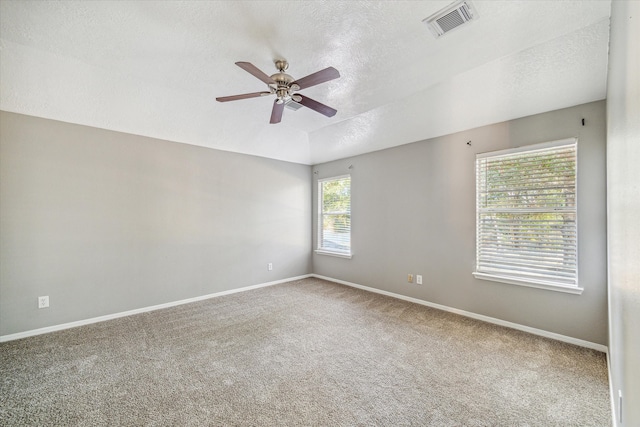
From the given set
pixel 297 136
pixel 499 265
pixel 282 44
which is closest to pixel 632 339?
pixel 499 265

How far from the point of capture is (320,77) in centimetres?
213

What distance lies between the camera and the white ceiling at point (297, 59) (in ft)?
6.50

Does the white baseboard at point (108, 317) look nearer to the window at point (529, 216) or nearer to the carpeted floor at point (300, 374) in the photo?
the carpeted floor at point (300, 374)

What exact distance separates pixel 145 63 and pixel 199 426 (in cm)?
313

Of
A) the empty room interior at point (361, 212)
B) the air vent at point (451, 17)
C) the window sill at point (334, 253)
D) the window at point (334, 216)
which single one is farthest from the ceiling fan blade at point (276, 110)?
the window sill at point (334, 253)

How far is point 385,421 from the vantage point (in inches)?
68.3

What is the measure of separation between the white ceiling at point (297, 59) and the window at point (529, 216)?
1.78ft

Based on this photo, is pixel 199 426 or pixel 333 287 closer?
pixel 199 426

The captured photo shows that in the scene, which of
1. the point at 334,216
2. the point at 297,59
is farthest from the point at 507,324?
the point at 297,59

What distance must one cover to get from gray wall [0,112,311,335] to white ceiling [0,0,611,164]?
1.27 feet

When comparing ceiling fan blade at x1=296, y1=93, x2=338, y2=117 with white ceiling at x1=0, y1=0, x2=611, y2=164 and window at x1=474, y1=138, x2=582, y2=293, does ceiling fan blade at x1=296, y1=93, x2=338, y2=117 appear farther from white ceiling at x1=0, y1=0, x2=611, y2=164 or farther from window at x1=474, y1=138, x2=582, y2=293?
window at x1=474, y1=138, x2=582, y2=293

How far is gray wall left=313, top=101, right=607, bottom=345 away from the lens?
103 inches

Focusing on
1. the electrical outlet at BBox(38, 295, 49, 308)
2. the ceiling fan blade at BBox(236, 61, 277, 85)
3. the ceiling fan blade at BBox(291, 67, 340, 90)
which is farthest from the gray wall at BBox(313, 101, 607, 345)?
the electrical outlet at BBox(38, 295, 49, 308)

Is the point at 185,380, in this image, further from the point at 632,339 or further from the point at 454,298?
the point at 454,298
